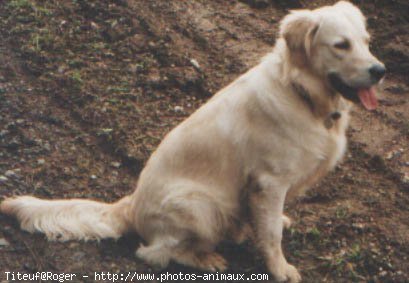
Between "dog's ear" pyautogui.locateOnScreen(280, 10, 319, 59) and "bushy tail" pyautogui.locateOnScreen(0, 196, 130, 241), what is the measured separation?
4.52 ft

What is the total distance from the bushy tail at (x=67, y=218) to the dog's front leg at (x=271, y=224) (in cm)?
81

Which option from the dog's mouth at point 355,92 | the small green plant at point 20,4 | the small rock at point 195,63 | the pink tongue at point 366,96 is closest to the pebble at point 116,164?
the small rock at point 195,63

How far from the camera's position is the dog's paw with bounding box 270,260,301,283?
4059mm

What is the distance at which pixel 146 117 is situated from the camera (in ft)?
17.9

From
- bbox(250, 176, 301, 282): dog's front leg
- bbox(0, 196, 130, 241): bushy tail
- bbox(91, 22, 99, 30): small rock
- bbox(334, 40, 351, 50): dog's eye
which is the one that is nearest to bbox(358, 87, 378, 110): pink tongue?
bbox(334, 40, 351, 50): dog's eye

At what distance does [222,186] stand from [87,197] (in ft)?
3.69

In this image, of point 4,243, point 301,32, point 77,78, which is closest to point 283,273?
point 301,32

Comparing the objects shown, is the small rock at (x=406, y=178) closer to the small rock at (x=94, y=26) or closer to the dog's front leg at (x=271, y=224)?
the dog's front leg at (x=271, y=224)

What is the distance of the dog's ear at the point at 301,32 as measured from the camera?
375cm

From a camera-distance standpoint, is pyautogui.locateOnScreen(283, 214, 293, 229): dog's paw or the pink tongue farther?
pyautogui.locateOnScreen(283, 214, 293, 229): dog's paw

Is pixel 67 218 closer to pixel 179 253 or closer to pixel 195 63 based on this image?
pixel 179 253

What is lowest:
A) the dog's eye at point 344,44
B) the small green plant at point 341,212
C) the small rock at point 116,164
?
the small green plant at point 341,212

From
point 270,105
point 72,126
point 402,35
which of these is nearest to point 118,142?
point 72,126

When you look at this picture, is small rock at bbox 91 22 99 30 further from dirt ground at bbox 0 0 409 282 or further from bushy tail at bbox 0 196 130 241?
bushy tail at bbox 0 196 130 241
